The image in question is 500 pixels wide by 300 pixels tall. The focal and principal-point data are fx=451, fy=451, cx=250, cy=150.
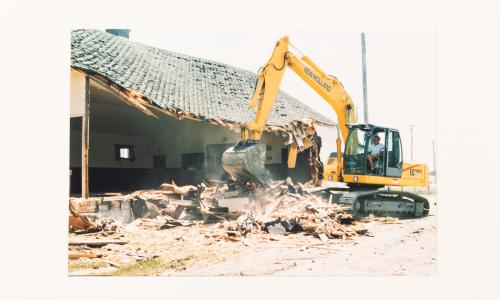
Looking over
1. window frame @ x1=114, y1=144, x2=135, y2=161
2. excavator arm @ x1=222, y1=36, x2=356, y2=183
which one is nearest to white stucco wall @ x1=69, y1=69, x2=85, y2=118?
excavator arm @ x1=222, y1=36, x2=356, y2=183

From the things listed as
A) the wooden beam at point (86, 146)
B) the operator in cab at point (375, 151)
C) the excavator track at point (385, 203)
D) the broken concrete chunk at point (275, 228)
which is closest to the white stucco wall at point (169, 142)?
the excavator track at point (385, 203)

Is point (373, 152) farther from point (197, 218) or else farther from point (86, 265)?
point (86, 265)

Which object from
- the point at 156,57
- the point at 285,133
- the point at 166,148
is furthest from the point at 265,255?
the point at 166,148

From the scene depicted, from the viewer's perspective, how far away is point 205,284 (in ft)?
24.5

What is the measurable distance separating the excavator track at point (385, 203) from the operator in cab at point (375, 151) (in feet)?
2.53

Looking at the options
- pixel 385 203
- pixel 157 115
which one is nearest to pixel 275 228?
pixel 385 203

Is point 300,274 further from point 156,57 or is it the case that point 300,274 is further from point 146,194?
point 156,57

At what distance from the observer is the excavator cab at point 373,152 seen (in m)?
10.9

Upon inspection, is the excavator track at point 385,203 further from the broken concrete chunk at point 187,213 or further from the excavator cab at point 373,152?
the broken concrete chunk at point 187,213

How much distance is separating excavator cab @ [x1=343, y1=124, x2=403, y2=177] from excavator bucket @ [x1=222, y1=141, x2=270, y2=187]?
7.32ft

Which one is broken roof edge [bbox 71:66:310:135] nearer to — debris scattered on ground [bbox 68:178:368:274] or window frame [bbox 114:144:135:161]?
debris scattered on ground [bbox 68:178:368:274]

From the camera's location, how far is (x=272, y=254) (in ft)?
27.1

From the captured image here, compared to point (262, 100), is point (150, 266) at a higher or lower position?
lower

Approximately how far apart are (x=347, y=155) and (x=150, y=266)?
5695 mm
